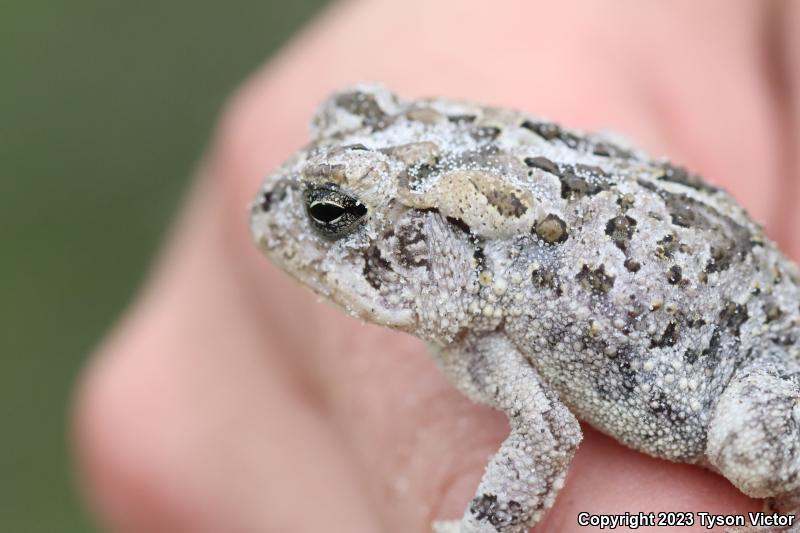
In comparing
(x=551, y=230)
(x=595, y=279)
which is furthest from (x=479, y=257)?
(x=595, y=279)

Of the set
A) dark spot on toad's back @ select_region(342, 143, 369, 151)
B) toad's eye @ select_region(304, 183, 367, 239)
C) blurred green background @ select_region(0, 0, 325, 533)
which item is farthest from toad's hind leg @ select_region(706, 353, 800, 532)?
blurred green background @ select_region(0, 0, 325, 533)

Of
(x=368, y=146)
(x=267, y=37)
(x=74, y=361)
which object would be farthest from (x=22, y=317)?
(x=368, y=146)

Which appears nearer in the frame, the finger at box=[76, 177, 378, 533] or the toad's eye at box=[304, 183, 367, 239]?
the toad's eye at box=[304, 183, 367, 239]

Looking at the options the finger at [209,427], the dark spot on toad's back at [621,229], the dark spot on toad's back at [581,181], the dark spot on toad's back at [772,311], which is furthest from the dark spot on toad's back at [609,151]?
the finger at [209,427]

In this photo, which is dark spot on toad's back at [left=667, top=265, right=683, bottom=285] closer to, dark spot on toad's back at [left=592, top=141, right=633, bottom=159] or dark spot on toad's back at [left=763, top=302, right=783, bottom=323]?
dark spot on toad's back at [left=763, top=302, right=783, bottom=323]

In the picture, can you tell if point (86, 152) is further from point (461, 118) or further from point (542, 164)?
point (542, 164)

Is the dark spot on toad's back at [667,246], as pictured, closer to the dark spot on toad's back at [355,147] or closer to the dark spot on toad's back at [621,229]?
the dark spot on toad's back at [621,229]
